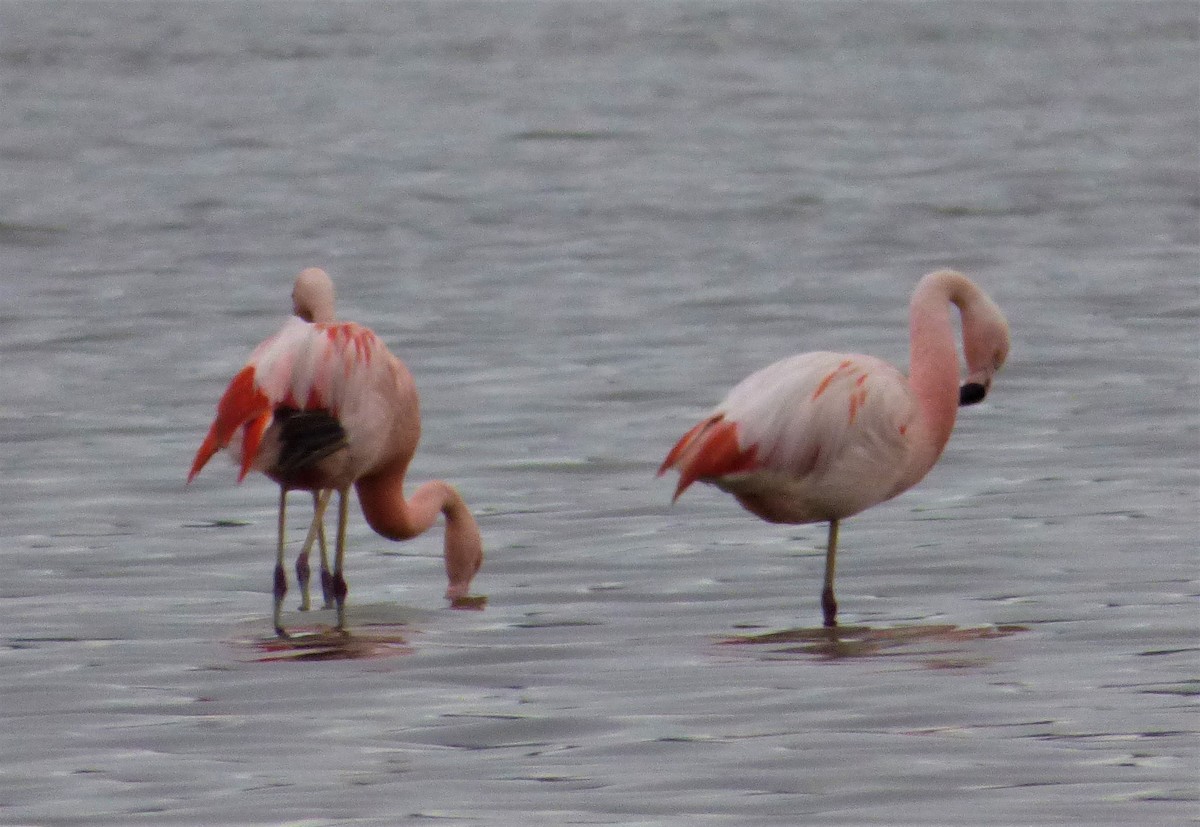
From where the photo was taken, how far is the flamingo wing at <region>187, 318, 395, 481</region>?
6.23 metres

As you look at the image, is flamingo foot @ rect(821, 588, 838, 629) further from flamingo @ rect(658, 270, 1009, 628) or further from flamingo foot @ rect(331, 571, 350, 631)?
flamingo foot @ rect(331, 571, 350, 631)

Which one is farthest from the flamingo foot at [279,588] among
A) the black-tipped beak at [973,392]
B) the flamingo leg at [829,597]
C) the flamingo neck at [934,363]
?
the black-tipped beak at [973,392]

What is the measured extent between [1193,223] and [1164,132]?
590cm

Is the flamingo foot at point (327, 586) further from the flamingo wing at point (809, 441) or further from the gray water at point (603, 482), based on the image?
the flamingo wing at point (809, 441)

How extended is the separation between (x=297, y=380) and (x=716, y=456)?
1.09 meters

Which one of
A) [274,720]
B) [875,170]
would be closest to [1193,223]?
[875,170]

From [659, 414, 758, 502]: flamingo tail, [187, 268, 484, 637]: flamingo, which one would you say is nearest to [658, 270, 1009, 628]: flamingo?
[659, 414, 758, 502]: flamingo tail

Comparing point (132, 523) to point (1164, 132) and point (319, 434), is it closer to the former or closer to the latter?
point (319, 434)

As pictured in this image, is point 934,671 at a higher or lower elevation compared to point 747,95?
higher

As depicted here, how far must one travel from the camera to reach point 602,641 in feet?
19.9

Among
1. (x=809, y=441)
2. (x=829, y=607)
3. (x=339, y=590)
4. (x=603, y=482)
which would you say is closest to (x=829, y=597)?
(x=829, y=607)

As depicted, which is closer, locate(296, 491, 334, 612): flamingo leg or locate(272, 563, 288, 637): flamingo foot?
locate(272, 563, 288, 637): flamingo foot

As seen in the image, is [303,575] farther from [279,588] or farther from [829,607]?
[829,607]

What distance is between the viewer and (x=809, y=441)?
6.18 metres
